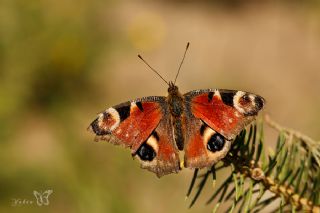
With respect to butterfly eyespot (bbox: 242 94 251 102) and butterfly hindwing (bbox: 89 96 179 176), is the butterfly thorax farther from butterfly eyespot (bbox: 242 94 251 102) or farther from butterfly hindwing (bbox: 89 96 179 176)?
butterfly eyespot (bbox: 242 94 251 102)

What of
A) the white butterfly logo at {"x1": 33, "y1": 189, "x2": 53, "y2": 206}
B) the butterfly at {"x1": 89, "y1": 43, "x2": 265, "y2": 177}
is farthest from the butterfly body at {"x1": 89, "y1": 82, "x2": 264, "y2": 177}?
the white butterfly logo at {"x1": 33, "y1": 189, "x2": 53, "y2": 206}

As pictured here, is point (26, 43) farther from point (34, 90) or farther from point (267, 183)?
point (267, 183)

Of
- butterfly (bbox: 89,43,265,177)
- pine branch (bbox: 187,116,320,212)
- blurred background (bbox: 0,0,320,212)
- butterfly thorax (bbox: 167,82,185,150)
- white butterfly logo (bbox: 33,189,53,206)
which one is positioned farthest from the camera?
blurred background (bbox: 0,0,320,212)

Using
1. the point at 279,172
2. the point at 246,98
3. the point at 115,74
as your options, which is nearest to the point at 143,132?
the point at 246,98

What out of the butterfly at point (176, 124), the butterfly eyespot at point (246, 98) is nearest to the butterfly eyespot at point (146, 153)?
the butterfly at point (176, 124)

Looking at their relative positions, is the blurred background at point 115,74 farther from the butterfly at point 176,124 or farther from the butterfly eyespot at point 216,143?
the butterfly eyespot at point 216,143

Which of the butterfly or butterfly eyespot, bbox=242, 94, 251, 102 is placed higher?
butterfly eyespot, bbox=242, 94, 251, 102

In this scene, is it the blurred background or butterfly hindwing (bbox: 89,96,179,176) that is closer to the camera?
butterfly hindwing (bbox: 89,96,179,176)

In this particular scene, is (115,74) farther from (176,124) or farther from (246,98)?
(246,98)
